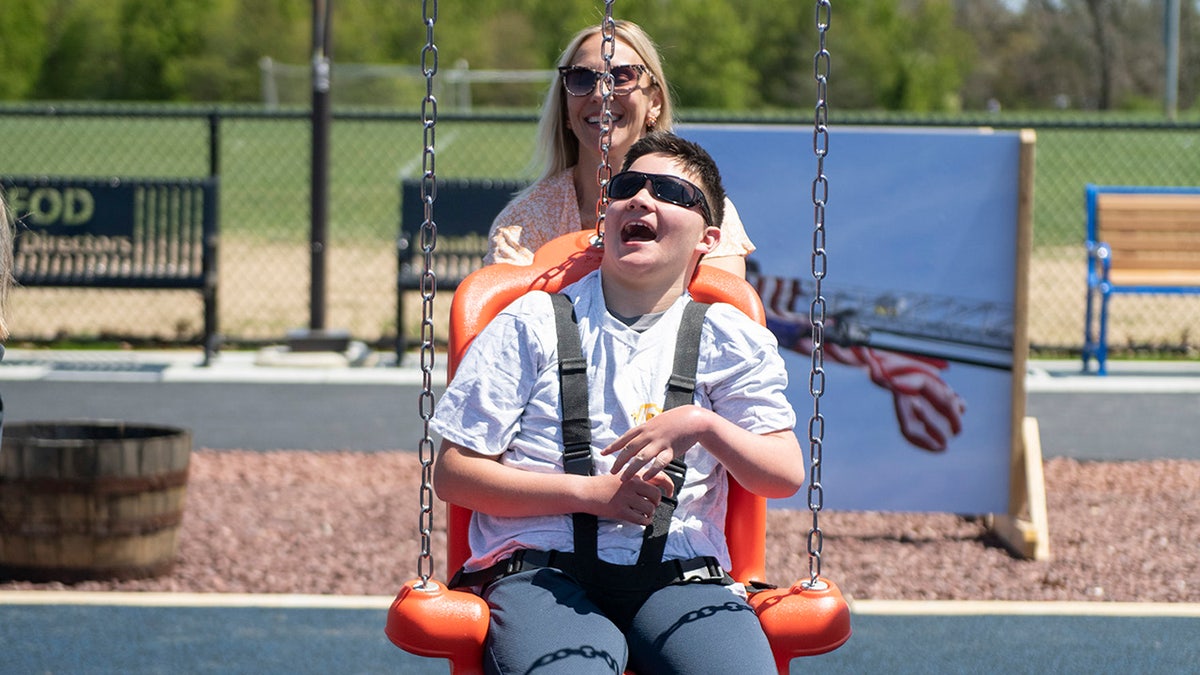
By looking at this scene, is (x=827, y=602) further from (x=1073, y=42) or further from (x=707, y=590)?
(x=1073, y=42)

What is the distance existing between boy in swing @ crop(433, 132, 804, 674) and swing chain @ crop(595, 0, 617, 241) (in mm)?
127

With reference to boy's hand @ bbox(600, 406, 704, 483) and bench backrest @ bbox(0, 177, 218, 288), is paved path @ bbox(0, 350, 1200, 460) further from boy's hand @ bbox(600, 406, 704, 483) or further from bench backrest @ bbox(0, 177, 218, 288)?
boy's hand @ bbox(600, 406, 704, 483)

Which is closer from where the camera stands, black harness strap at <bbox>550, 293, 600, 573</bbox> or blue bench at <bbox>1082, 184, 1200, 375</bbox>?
black harness strap at <bbox>550, 293, 600, 573</bbox>

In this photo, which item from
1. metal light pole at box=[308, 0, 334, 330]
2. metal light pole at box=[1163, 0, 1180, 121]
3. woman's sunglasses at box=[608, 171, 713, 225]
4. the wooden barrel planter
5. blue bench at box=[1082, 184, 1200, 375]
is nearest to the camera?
woman's sunglasses at box=[608, 171, 713, 225]

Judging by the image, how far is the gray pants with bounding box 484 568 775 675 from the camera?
8.71 feet

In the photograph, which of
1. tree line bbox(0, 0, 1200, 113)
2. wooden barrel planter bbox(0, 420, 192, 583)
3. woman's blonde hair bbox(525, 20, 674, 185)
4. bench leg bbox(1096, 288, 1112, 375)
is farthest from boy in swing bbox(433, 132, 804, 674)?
tree line bbox(0, 0, 1200, 113)

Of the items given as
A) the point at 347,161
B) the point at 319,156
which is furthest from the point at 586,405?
the point at 347,161

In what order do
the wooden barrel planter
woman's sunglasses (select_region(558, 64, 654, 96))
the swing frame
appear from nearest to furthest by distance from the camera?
the swing frame
woman's sunglasses (select_region(558, 64, 654, 96))
the wooden barrel planter

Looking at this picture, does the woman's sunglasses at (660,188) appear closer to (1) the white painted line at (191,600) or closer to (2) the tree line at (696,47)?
(1) the white painted line at (191,600)

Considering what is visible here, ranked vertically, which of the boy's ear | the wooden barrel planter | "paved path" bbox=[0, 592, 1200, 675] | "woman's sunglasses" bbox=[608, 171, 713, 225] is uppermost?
"woman's sunglasses" bbox=[608, 171, 713, 225]

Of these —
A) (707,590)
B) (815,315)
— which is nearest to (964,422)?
(815,315)

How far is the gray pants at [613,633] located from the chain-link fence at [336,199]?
3.65 m

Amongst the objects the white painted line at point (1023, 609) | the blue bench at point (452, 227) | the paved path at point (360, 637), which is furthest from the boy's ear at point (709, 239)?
the blue bench at point (452, 227)

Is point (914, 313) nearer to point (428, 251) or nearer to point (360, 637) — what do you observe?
point (360, 637)
